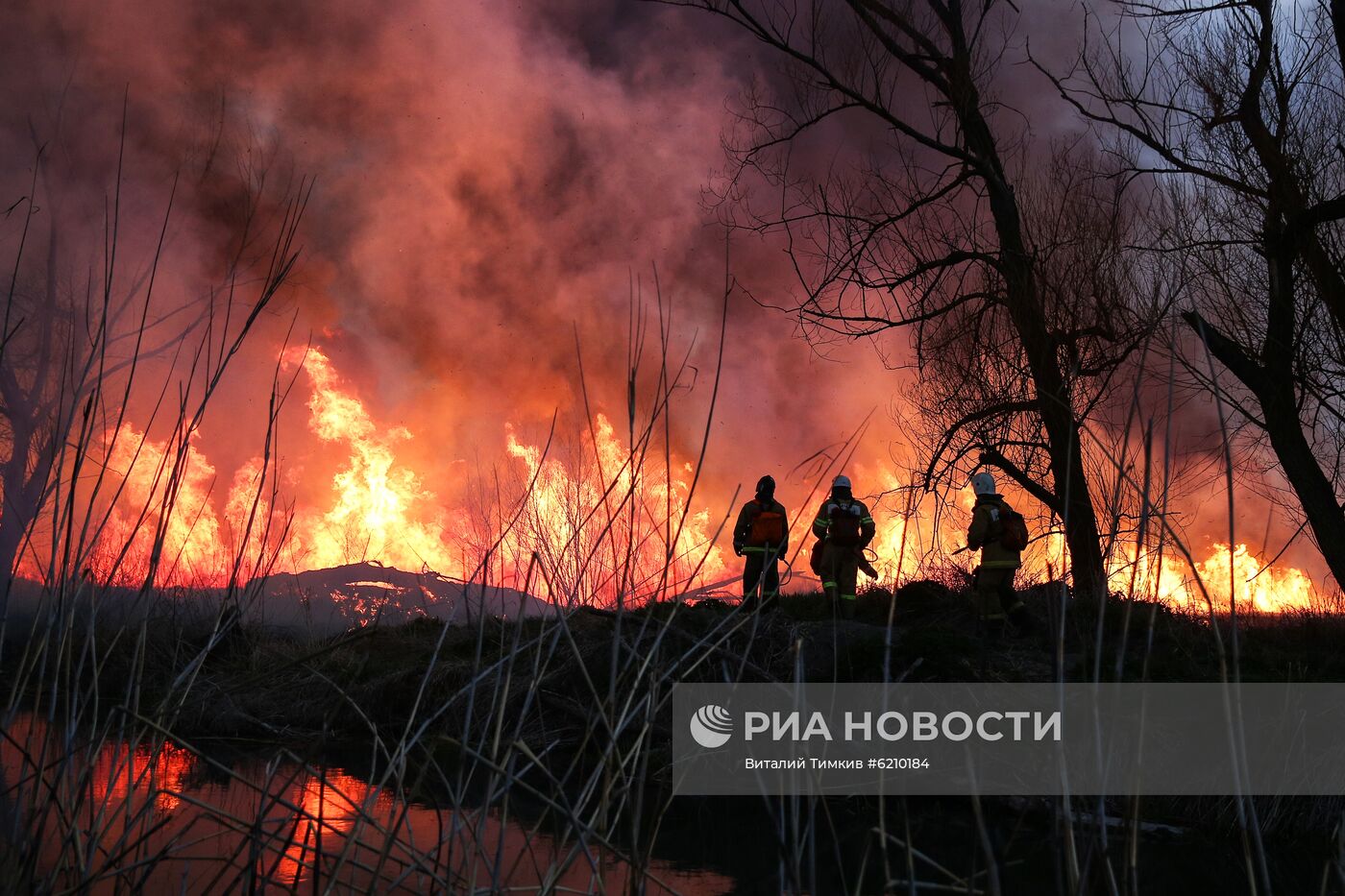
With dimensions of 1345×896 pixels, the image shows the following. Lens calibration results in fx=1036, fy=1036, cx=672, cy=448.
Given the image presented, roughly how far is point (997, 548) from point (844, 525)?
5.33ft

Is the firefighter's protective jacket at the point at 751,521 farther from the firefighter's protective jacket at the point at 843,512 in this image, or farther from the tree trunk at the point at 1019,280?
the tree trunk at the point at 1019,280

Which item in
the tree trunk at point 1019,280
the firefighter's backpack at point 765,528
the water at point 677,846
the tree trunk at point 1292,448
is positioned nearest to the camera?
the water at point 677,846

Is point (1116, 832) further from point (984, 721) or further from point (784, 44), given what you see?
point (784, 44)

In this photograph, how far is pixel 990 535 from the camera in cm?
960

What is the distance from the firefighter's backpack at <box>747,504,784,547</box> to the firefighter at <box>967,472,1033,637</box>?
6.12ft

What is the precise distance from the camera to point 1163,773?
6965mm

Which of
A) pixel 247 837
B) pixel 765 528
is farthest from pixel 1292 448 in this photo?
pixel 247 837

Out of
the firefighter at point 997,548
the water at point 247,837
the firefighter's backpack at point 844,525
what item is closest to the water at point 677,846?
the water at point 247,837

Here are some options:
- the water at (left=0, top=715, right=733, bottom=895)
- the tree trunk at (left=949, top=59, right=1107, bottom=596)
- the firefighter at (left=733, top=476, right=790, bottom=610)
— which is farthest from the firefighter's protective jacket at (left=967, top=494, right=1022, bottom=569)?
the water at (left=0, top=715, right=733, bottom=895)

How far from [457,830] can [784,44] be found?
12829 mm

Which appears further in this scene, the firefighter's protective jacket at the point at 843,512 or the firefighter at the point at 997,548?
the firefighter's protective jacket at the point at 843,512

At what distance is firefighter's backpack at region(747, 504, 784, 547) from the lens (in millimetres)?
10398

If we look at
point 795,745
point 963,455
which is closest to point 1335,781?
point 795,745

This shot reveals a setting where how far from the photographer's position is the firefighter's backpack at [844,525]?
413 inches
